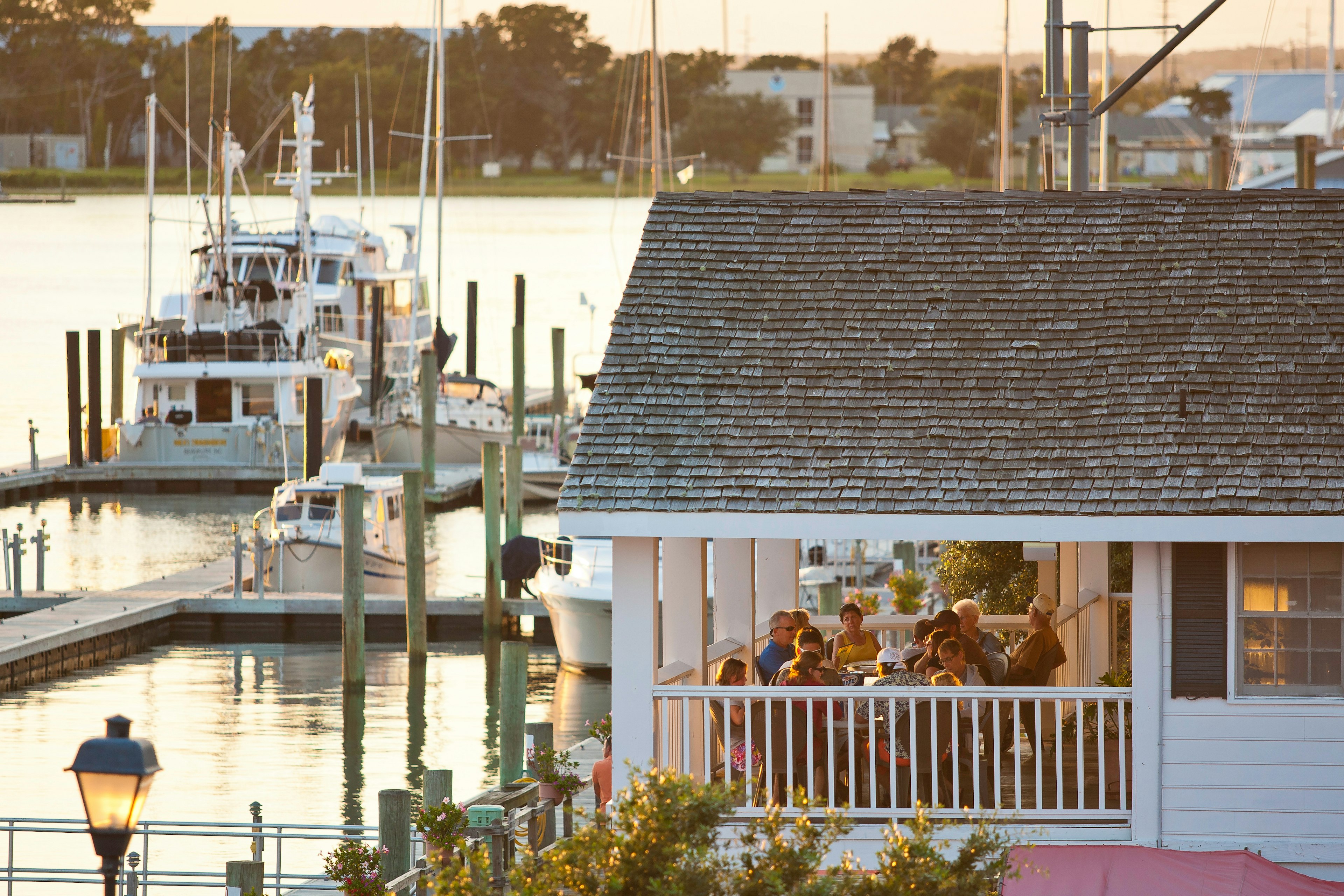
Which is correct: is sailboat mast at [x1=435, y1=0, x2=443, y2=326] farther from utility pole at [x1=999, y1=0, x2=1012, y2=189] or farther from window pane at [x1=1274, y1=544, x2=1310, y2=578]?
window pane at [x1=1274, y1=544, x2=1310, y2=578]

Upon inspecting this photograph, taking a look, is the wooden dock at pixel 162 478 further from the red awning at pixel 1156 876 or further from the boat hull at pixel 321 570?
the red awning at pixel 1156 876

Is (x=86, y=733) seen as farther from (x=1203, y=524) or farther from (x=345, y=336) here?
(x=345, y=336)

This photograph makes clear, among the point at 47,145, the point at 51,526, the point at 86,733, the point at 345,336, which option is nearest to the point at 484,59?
the point at 47,145

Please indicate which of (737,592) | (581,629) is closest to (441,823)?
(737,592)

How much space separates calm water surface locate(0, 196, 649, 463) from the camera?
76.0 m

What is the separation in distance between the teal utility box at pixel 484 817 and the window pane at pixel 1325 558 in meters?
5.85

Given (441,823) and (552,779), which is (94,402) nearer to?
(552,779)

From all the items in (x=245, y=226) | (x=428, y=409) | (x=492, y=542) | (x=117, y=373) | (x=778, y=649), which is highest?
(x=245, y=226)

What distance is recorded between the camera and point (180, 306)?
51.5 meters

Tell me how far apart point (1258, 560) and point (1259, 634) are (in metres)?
0.43

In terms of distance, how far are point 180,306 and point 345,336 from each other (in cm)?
529

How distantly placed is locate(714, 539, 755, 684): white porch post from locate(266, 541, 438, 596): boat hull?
1914 centimetres

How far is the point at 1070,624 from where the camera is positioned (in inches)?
571

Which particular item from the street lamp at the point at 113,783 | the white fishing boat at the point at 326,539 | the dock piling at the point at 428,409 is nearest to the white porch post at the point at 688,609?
the street lamp at the point at 113,783
